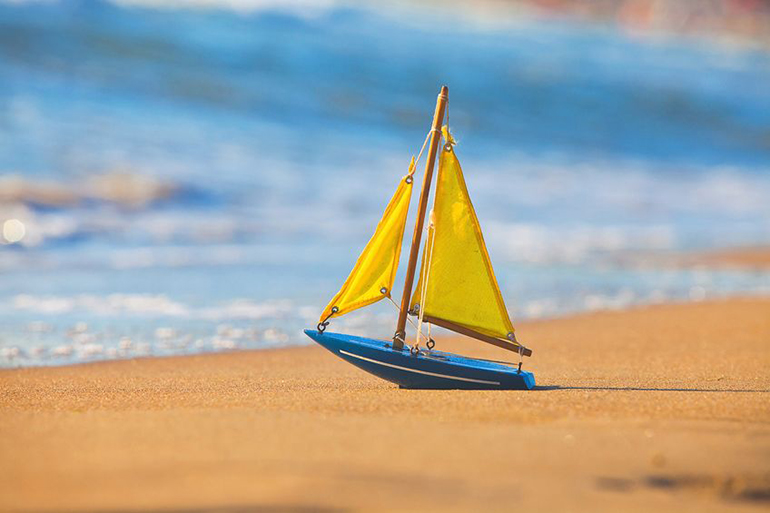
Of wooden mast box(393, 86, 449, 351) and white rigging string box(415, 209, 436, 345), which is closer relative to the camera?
wooden mast box(393, 86, 449, 351)

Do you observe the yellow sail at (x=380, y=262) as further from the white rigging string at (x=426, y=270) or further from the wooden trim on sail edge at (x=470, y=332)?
the wooden trim on sail edge at (x=470, y=332)

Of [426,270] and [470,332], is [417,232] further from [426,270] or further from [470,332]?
[470,332]

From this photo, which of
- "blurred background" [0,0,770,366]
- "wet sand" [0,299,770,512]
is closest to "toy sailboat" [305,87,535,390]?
"wet sand" [0,299,770,512]

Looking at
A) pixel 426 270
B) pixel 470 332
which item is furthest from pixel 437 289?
pixel 470 332

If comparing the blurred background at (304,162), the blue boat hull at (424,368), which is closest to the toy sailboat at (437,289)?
the blue boat hull at (424,368)

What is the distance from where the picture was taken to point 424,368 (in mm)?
5254

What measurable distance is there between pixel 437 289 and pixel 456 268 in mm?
146

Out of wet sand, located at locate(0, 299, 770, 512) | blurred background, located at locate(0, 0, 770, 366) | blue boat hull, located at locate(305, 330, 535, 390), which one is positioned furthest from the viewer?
blurred background, located at locate(0, 0, 770, 366)

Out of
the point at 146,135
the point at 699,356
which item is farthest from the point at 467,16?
the point at 699,356

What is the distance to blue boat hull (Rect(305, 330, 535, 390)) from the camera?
523 cm

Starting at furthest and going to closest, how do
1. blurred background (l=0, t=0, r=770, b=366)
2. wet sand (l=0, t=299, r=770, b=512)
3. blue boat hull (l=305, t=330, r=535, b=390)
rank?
blurred background (l=0, t=0, r=770, b=366)
blue boat hull (l=305, t=330, r=535, b=390)
wet sand (l=0, t=299, r=770, b=512)

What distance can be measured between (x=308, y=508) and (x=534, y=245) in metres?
9.68

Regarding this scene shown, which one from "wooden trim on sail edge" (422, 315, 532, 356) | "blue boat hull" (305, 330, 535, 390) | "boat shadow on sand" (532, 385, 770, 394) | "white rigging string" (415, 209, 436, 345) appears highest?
"white rigging string" (415, 209, 436, 345)

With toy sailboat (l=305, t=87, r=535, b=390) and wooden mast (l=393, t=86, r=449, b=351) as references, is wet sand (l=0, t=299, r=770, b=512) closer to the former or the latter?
toy sailboat (l=305, t=87, r=535, b=390)
